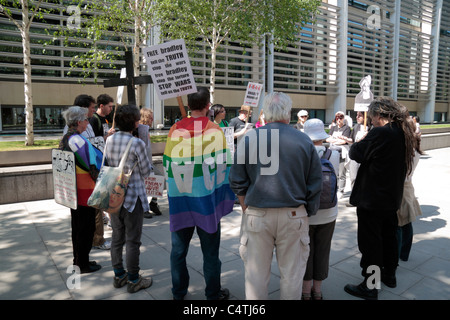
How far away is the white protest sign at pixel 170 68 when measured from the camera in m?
3.84

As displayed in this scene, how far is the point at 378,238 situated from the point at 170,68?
9.61ft

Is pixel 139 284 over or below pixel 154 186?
below

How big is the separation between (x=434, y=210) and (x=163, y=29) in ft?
41.2

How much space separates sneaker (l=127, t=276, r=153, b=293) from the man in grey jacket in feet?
4.48

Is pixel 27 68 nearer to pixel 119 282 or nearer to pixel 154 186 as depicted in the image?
pixel 154 186

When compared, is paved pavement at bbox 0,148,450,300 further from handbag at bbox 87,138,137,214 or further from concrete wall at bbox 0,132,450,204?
handbag at bbox 87,138,137,214

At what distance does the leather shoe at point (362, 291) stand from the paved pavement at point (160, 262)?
0.06 metres

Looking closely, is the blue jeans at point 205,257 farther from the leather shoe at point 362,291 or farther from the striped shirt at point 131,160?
the leather shoe at point 362,291

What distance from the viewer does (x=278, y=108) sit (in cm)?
262

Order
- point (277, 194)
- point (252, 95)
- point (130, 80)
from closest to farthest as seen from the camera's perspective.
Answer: point (277, 194), point (130, 80), point (252, 95)

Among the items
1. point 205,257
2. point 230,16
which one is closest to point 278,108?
point 205,257

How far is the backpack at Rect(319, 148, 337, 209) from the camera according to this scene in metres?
2.93

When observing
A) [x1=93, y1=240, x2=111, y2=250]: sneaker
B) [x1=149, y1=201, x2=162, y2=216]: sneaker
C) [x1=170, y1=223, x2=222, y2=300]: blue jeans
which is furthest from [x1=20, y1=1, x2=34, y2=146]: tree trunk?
[x1=170, y1=223, x2=222, y2=300]: blue jeans
